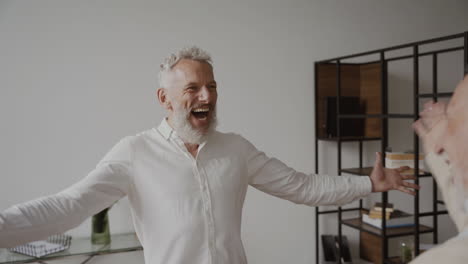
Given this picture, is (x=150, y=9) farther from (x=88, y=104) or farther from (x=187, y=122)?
(x=187, y=122)

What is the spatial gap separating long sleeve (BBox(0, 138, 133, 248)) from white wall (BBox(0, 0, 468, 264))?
1.28 metres

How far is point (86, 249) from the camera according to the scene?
8.73 feet

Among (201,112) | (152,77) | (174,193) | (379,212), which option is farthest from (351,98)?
(174,193)

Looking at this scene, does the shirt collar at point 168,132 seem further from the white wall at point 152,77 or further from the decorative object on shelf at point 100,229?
the white wall at point 152,77

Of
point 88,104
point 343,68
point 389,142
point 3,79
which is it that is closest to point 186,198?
point 88,104

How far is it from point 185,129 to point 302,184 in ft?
2.00

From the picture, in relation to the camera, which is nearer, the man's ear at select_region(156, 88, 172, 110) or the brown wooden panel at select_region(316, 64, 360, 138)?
the man's ear at select_region(156, 88, 172, 110)

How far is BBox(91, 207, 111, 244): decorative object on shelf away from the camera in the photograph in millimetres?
2775

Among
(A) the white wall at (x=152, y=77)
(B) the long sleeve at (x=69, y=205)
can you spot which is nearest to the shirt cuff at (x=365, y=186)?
(B) the long sleeve at (x=69, y=205)

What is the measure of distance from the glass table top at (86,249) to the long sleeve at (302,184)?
3.44 ft

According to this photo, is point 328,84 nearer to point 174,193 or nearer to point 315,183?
point 315,183

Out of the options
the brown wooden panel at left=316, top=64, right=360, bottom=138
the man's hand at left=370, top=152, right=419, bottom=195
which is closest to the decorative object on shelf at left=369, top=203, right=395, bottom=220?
the brown wooden panel at left=316, top=64, right=360, bottom=138

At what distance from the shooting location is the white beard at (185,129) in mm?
1869

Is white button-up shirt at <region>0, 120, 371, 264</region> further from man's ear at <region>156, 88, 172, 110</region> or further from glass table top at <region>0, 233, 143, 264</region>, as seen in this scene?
glass table top at <region>0, 233, 143, 264</region>
